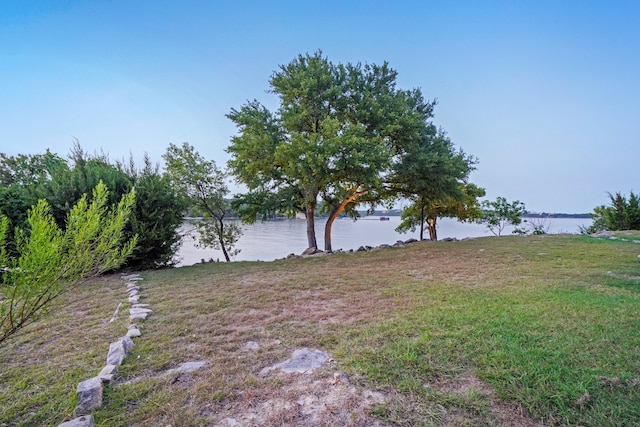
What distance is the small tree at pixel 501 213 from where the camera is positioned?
15.4 metres

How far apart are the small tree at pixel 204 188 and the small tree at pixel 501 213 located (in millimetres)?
14071

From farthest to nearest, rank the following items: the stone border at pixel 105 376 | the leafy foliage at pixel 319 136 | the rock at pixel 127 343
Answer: the leafy foliage at pixel 319 136, the rock at pixel 127 343, the stone border at pixel 105 376

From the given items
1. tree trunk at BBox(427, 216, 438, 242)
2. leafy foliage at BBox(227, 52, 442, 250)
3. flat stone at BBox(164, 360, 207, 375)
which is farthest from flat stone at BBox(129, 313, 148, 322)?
tree trunk at BBox(427, 216, 438, 242)

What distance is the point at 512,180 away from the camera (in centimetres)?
1934

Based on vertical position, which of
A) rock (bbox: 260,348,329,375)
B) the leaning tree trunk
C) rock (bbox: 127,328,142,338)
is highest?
the leaning tree trunk

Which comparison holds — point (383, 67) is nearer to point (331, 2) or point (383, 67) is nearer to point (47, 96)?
point (331, 2)

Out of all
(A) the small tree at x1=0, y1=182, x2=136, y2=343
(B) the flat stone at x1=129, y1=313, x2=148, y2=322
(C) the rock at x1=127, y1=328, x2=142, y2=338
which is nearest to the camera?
(A) the small tree at x1=0, y1=182, x2=136, y2=343

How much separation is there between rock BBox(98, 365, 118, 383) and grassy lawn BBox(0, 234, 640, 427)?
61mm

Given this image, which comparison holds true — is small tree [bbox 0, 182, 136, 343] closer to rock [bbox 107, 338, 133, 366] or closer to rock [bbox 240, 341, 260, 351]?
rock [bbox 107, 338, 133, 366]

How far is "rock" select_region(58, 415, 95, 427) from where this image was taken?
122cm

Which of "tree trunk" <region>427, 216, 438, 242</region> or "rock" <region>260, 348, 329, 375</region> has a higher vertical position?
"tree trunk" <region>427, 216, 438, 242</region>

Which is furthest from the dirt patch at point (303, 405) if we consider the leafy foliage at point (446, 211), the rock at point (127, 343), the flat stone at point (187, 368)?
the leafy foliage at point (446, 211)

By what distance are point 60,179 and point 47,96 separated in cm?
295

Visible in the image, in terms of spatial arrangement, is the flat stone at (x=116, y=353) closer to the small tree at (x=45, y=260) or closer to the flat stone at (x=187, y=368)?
the flat stone at (x=187, y=368)
